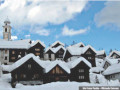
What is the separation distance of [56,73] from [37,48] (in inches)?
962

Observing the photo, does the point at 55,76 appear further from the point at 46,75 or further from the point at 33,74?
the point at 33,74

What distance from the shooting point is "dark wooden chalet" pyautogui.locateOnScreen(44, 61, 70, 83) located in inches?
1860

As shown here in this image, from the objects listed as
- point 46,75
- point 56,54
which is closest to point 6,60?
Answer: point 56,54

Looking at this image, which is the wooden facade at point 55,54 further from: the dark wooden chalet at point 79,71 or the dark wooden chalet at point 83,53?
the dark wooden chalet at point 79,71

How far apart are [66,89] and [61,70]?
17.0 m

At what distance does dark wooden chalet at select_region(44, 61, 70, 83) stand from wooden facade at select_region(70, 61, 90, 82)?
2.18m

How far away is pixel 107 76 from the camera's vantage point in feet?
190

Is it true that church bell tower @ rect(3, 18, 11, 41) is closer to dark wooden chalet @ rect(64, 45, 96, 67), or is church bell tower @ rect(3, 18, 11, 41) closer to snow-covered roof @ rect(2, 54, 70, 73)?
dark wooden chalet @ rect(64, 45, 96, 67)

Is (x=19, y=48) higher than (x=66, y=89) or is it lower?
higher

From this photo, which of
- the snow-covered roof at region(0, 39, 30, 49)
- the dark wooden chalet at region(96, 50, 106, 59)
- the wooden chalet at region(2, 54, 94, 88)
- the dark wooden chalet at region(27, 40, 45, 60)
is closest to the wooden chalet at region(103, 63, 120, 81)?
the wooden chalet at region(2, 54, 94, 88)

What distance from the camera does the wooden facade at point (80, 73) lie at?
50.0 meters

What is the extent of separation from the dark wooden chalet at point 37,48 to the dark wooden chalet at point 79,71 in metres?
22.9

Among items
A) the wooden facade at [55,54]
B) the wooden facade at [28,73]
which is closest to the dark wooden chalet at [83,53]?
the wooden facade at [55,54]

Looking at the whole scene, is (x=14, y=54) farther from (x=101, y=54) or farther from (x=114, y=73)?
(x=101, y=54)
